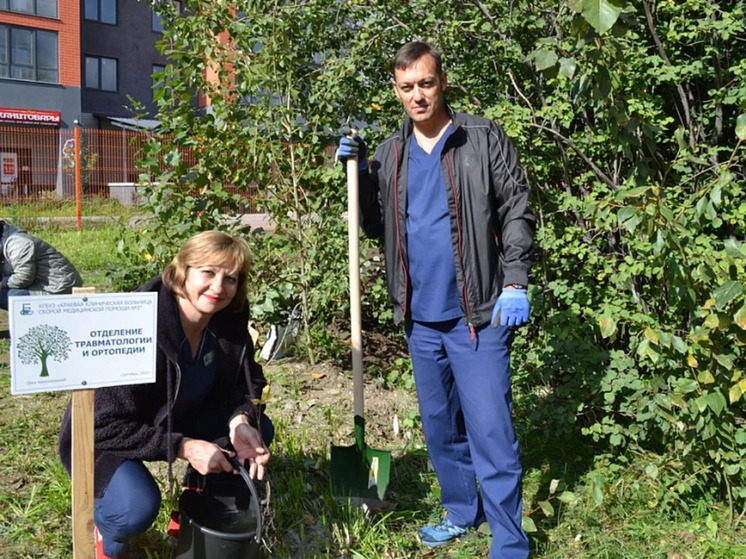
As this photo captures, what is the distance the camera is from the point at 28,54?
28297mm

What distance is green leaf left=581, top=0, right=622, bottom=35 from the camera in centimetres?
196

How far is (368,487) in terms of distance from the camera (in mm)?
3334

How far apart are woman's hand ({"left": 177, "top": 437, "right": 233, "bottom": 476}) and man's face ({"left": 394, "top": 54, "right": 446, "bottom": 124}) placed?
4.56ft

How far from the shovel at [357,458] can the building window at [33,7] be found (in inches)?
1161

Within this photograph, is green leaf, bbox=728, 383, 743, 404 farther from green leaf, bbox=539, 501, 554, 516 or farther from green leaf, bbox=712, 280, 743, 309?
green leaf, bbox=539, 501, 554, 516

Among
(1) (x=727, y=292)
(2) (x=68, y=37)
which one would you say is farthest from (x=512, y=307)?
(2) (x=68, y=37)

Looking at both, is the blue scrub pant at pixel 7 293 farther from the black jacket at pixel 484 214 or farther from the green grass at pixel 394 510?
the black jacket at pixel 484 214

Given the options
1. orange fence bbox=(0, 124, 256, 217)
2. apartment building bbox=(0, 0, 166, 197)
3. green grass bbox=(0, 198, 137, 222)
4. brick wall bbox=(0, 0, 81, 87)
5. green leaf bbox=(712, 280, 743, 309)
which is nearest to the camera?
green leaf bbox=(712, 280, 743, 309)

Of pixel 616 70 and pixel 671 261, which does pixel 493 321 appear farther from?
pixel 616 70

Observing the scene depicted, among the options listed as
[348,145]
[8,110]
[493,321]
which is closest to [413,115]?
[348,145]

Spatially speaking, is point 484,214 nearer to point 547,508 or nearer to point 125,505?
point 547,508

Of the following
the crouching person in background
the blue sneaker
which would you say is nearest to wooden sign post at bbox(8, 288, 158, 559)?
the blue sneaker

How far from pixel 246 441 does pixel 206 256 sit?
Result: 69 cm

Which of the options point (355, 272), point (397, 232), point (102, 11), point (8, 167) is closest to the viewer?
point (397, 232)
